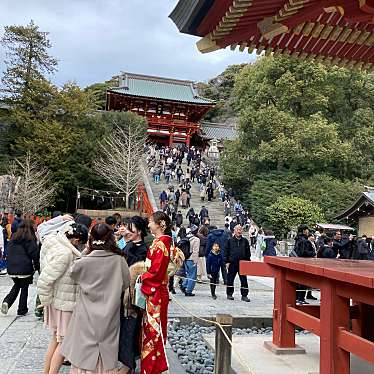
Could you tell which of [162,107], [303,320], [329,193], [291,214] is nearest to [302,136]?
[329,193]

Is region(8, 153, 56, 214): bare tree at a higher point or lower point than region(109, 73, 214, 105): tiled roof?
lower

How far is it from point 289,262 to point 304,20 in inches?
110

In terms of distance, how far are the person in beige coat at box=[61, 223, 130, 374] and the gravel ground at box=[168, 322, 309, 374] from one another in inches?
79.9

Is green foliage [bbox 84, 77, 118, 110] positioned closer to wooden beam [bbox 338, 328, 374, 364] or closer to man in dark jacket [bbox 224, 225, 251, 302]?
man in dark jacket [bbox 224, 225, 251, 302]

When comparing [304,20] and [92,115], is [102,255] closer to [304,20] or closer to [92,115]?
[304,20]

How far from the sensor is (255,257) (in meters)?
18.8

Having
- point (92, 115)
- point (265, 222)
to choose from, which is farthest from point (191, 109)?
point (265, 222)

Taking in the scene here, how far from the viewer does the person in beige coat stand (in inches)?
149

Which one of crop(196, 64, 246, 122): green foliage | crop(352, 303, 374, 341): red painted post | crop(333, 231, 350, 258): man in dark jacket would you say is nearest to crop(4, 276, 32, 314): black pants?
crop(352, 303, 374, 341): red painted post

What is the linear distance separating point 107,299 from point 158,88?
143 ft

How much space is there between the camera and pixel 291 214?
Answer: 25.1 m

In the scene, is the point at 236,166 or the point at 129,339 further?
the point at 236,166

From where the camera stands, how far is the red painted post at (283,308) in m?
5.31

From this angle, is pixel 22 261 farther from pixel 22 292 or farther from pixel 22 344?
pixel 22 344
